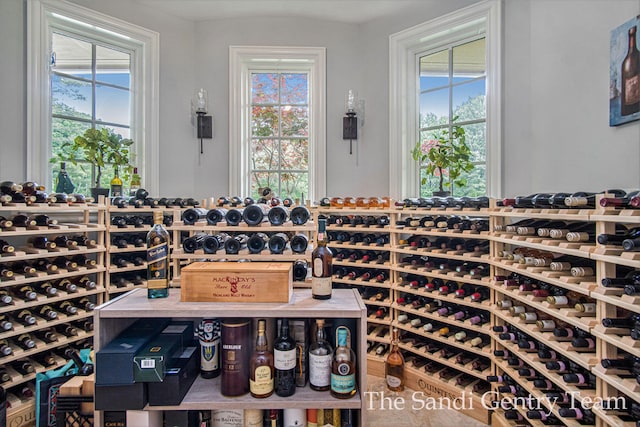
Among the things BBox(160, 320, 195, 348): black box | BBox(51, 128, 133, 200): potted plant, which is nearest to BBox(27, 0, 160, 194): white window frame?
BBox(51, 128, 133, 200): potted plant

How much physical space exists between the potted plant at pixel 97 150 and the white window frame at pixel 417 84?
249 centimetres

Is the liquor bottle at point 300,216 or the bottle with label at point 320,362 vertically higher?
the liquor bottle at point 300,216

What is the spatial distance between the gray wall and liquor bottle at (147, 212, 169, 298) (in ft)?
6.70

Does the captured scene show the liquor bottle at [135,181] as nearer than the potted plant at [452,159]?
No

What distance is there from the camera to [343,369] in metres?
1.41

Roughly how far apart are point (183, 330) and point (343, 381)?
0.74 m

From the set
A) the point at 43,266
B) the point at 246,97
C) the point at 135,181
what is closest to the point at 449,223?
the point at 246,97

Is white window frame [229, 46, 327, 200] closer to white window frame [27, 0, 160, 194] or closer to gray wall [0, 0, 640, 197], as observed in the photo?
gray wall [0, 0, 640, 197]

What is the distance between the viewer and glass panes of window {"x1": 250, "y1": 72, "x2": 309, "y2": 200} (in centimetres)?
386

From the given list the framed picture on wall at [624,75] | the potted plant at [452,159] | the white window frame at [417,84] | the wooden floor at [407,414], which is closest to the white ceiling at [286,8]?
the white window frame at [417,84]

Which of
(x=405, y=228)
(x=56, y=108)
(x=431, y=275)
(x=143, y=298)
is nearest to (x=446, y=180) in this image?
(x=405, y=228)

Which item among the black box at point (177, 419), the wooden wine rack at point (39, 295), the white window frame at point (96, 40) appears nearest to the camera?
the black box at point (177, 419)

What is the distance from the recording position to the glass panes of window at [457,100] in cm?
308

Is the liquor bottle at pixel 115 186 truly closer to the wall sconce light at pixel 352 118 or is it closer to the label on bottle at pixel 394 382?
the wall sconce light at pixel 352 118
